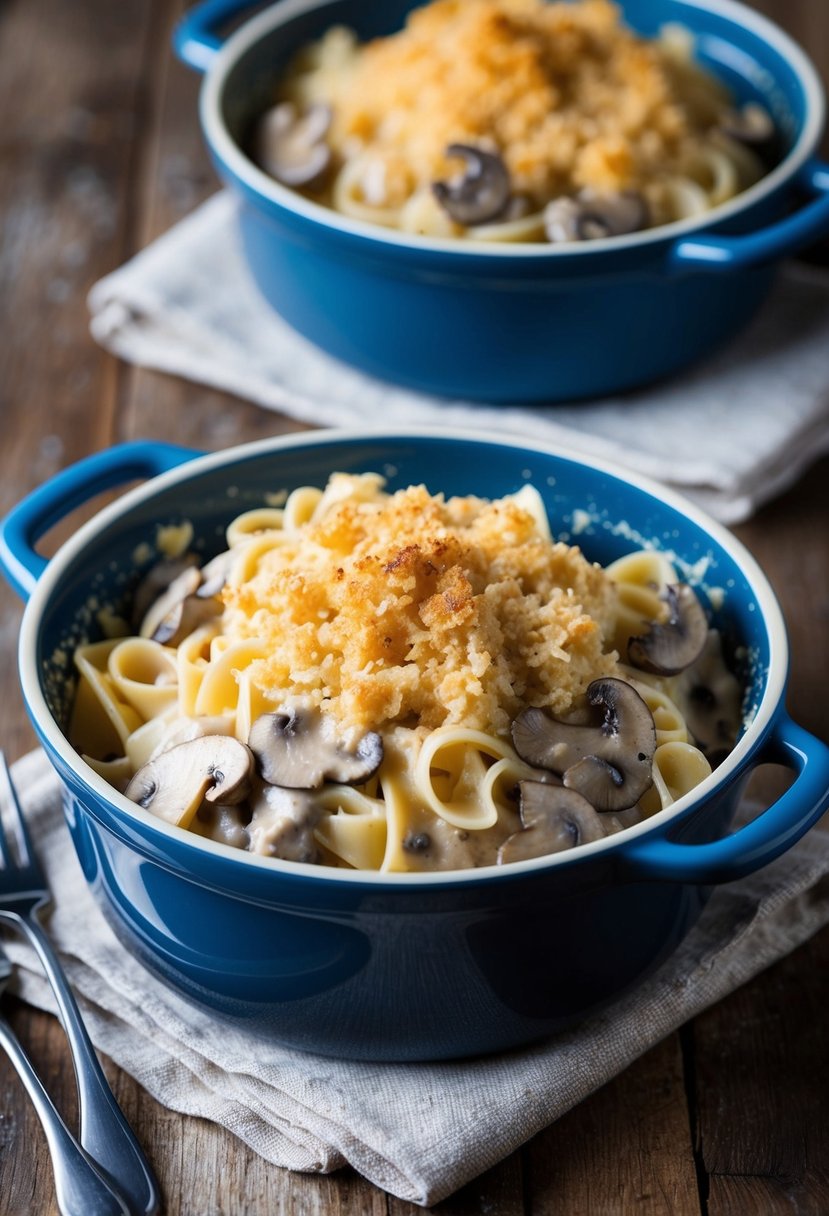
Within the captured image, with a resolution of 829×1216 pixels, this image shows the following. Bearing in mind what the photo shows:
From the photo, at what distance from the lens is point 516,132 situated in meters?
4.05

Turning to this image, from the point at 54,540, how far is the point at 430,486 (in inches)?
47.7

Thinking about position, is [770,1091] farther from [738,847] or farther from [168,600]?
[168,600]

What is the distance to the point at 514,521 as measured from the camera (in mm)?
2812

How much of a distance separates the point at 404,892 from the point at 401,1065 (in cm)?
55

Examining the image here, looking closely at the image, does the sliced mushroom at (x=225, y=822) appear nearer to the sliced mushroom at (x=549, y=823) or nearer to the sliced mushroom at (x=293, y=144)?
the sliced mushroom at (x=549, y=823)

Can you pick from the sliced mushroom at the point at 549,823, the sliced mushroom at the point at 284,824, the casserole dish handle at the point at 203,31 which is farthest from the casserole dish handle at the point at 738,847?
the casserole dish handle at the point at 203,31

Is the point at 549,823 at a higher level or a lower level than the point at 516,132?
lower

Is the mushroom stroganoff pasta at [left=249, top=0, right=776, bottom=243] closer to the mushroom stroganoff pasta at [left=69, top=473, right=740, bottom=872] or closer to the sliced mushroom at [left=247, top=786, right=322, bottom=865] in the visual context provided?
the mushroom stroganoff pasta at [left=69, top=473, right=740, bottom=872]

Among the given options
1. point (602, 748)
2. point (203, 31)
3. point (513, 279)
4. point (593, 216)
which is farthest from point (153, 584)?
point (203, 31)

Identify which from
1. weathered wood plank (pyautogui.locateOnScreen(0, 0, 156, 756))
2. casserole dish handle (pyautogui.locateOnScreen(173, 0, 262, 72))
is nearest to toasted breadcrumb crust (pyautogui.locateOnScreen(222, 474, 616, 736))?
weathered wood plank (pyautogui.locateOnScreen(0, 0, 156, 756))

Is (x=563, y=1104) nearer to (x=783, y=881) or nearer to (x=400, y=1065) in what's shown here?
(x=400, y=1065)

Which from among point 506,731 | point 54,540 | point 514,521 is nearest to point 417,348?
point 54,540

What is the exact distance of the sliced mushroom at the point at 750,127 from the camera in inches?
176

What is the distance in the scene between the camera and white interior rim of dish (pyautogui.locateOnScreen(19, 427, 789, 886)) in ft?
7.20
